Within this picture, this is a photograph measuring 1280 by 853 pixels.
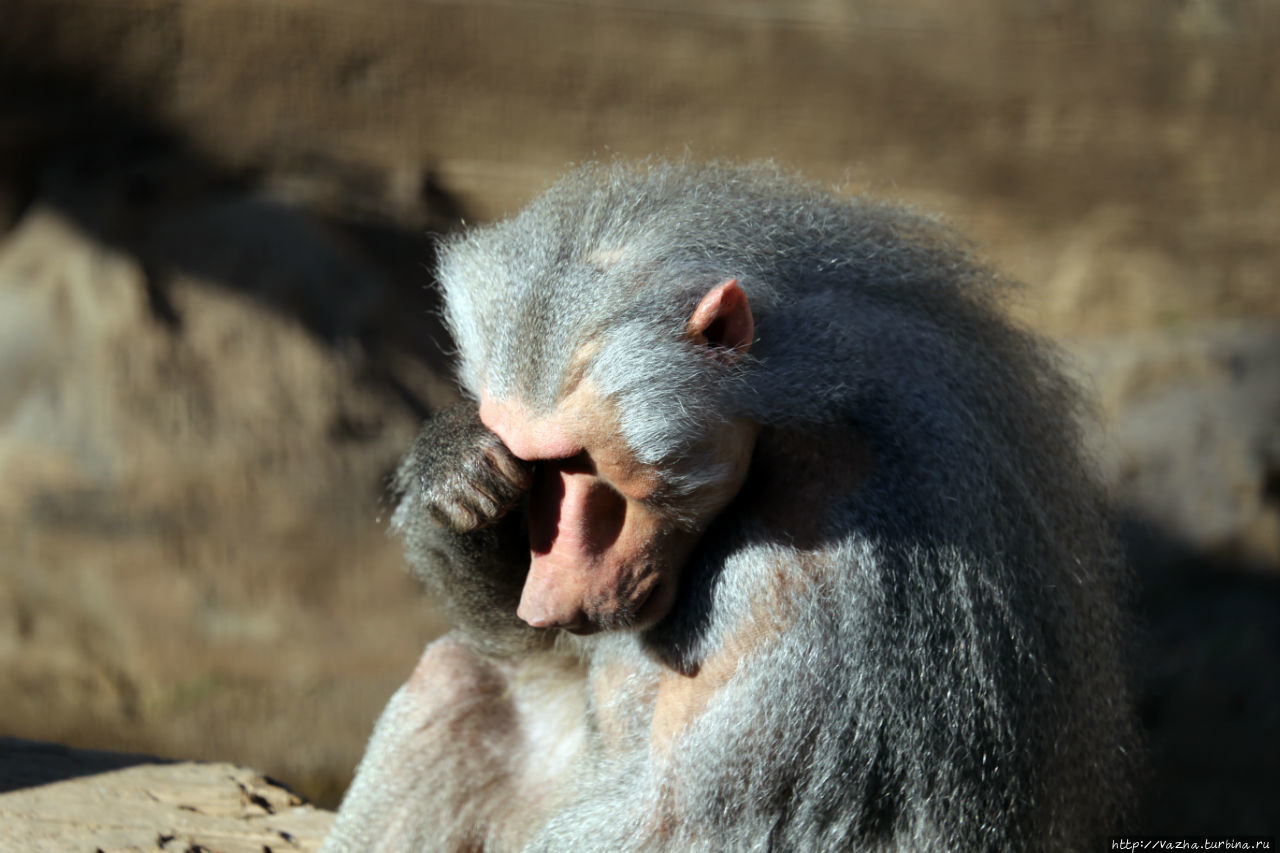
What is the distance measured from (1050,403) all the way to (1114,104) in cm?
447

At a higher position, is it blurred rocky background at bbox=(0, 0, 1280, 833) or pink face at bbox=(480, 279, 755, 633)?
pink face at bbox=(480, 279, 755, 633)

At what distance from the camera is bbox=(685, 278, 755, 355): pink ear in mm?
2457

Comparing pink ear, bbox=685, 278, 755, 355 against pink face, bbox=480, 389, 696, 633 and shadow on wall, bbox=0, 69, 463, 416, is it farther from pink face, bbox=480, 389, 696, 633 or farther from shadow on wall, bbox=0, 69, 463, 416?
shadow on wall, bbox=0, 69, 463, 416

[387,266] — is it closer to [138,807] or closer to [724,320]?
[138,807]

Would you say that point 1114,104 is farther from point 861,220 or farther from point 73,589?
point 73,589

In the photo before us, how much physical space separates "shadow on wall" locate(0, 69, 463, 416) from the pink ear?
3.88 meters

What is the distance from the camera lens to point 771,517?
2.58 m

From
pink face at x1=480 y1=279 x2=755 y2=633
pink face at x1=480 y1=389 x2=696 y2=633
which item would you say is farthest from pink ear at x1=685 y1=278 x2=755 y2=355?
pink face at x1=480 y1=389 x2=696 y2=633

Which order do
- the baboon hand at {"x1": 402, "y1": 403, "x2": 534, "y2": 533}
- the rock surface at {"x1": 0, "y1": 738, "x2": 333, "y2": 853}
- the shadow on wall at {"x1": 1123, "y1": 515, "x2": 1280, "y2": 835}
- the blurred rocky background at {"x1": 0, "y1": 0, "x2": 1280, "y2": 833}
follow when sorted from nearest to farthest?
the baboon hand at {"x1": 402, "y1": 403, "x2": 534, "y2": 533} → the rock surface at {"x1": 0, "y1": 738, "x2": 333, "y2": 853} → the shadow on wall at {"x1": 1123, "y1": 515, "x2": 1280, "y2": 835} → the blurred rocky background at {"x1": 0, "y1": 0, "x2": 1280, "y2": 833}

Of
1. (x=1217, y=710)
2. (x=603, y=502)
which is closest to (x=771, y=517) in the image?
(x=603, y=502)

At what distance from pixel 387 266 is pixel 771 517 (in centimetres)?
464

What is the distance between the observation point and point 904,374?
8.78 ft

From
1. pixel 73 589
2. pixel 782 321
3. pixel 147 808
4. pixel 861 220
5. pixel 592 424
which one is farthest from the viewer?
pixel 73 589

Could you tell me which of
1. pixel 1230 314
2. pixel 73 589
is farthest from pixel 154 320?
pixel 1230 314
